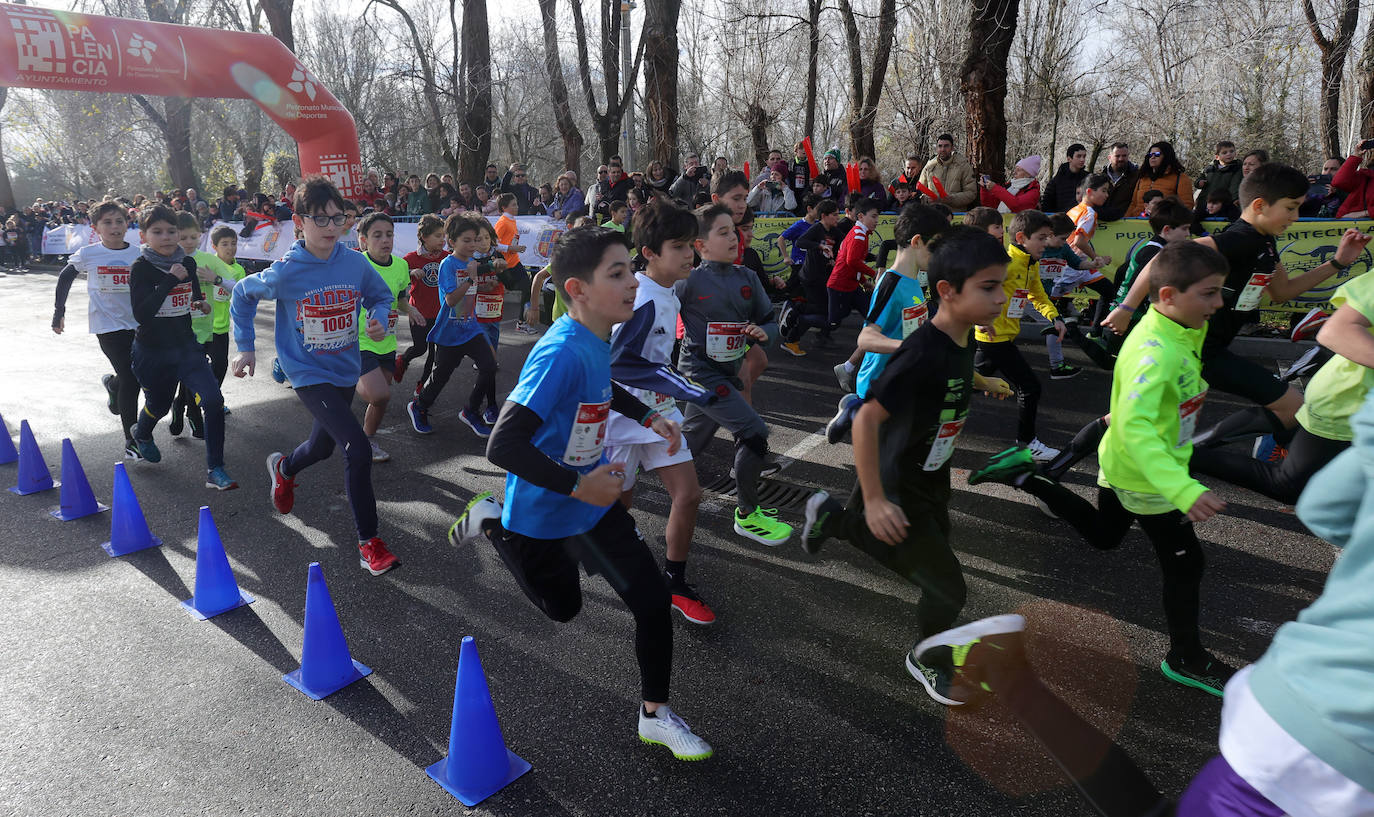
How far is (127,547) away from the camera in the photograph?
16.2 ft

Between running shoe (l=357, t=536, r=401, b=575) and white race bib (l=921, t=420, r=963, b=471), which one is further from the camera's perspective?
running shoe (l=357, t=536, r=401, b=575)

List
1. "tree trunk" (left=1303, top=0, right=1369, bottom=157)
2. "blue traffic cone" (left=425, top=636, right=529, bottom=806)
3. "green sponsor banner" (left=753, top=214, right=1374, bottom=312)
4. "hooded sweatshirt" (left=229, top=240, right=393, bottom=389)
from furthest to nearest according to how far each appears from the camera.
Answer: "tree trunk" (left=1303, top=0, right=1369, bottom=157) → "green sponsor banner" (left=753, top=214, right=1374, bottom=312) → "hooded sweatshirt" (left=229, top=240, right=393, bottom=389) → "blue traffic cone" (left=425, top=636, right=529, bottom=806)

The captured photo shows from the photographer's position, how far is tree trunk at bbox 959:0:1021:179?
12539mm

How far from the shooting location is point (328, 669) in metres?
3.49

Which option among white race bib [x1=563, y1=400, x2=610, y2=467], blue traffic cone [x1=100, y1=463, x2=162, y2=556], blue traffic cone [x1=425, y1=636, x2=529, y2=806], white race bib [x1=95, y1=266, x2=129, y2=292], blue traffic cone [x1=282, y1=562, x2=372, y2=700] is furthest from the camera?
white race bib [x1=95, y1=266, x2=129, y2=292]

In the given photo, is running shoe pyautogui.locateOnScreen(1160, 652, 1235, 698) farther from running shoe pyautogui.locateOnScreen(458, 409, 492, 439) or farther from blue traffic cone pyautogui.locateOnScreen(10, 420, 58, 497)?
blue traffic cone pyautogui.locateOnScreen(10, 420, 58, 497)

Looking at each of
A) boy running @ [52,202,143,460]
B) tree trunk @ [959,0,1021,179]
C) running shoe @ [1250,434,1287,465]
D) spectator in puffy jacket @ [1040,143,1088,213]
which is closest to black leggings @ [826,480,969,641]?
running shoe @ [1250,434,1287,465]

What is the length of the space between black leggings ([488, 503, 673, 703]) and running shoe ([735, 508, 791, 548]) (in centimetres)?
A: 190

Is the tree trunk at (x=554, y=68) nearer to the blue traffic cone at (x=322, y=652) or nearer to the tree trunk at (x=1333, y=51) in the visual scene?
the tree trunk at (x=1333, y=51)

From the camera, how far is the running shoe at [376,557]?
4.54m

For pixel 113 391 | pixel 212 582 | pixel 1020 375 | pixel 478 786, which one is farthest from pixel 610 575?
pixel 113 391

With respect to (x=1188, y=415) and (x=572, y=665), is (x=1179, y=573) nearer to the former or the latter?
(x=1188, y=415)

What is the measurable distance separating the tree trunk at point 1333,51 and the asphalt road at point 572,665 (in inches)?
817

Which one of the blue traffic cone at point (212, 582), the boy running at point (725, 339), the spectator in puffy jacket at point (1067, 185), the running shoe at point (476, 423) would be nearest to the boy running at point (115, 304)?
the running shoe at point (476, 423)
